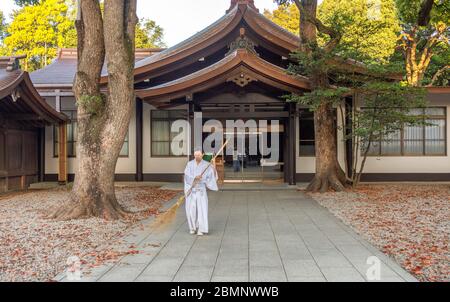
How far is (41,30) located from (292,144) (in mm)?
28908

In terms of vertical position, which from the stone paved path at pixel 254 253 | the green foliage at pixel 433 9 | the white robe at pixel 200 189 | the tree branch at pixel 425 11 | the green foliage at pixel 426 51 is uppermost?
the green foliage at pixel 426 51

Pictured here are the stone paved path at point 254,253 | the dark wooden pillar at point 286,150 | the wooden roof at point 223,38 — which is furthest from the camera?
the dark wooden pillar at point 286,150

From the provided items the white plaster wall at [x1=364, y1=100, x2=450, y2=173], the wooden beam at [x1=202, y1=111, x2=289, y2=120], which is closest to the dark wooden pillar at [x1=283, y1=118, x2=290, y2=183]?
the wooden beam at [x1=202, y1=111, x2=289, y2=120]

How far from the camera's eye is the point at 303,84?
1336cm

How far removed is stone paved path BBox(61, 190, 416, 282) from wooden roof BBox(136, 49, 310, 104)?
17.5ft

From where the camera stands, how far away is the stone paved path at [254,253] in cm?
491

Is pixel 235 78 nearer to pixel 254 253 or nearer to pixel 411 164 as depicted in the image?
pixel 411 164

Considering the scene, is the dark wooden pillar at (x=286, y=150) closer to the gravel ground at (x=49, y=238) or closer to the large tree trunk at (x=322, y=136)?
the large tree trunk at (x=322, y=136)

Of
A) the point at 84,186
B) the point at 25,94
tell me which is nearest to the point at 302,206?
the point at 84,186

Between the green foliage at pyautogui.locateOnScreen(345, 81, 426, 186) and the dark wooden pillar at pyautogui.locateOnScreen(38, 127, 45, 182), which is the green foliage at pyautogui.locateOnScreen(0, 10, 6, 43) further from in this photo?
the green foliage at pyautogui.locateOnScreen(345, 81, 426, 186)

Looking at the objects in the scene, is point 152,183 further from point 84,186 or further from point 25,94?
point 84,186

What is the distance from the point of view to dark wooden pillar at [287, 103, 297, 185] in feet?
47.8

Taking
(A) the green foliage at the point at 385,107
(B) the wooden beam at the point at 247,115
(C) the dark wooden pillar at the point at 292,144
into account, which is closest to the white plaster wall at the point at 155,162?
(B) the wooden beam at the point at 247,115

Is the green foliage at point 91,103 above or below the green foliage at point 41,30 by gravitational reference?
below
